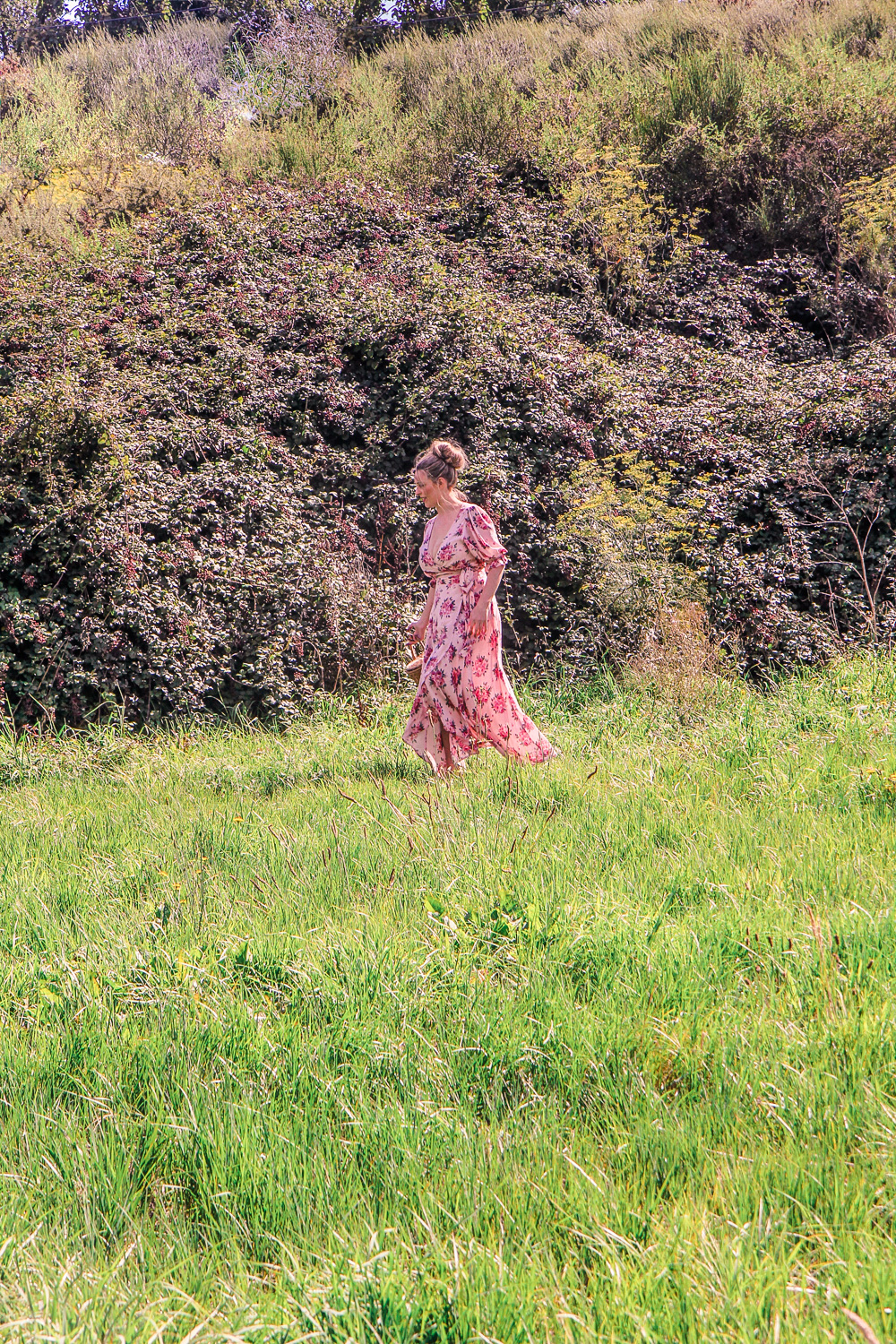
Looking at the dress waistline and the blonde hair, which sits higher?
the blonde hair

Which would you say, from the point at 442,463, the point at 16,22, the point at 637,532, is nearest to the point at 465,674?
the point at 442,463

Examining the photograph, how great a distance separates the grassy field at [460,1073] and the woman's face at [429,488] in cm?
208

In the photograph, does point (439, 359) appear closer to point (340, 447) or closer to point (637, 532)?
point (340, 447)

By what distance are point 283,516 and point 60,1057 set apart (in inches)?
261

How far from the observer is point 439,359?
10.5 metres

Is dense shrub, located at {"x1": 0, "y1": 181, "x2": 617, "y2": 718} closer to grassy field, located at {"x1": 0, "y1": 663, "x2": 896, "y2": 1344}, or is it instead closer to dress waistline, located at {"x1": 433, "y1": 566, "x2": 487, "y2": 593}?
dress waistline, located at {"x1": 433, "y1": 566, "x2": 487, "y2": 593}

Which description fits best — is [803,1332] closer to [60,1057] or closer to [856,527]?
[60,1057]

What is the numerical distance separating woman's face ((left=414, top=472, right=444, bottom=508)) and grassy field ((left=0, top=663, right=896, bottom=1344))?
2079mm

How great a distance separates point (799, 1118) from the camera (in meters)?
2.46

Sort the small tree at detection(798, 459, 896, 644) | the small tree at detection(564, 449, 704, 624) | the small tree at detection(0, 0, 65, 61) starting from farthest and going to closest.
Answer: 1. the small tree at detection(0, 0, 65, 61)
2. the small tree at detection(798, 459, 896, 644)
3. the small tree at detection(564, 449, 704, 624)

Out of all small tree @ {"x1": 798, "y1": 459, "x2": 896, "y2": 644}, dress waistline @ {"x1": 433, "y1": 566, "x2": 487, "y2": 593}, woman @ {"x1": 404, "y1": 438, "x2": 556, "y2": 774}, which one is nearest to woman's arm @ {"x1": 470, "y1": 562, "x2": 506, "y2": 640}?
woman @ {"x1": 404, "y1": 438, "x2": 556, "y2": 774}

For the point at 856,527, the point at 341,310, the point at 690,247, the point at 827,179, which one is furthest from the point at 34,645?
the point at 827,179

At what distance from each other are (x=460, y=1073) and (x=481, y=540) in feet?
12.6

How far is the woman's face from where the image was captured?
6.11m
